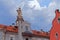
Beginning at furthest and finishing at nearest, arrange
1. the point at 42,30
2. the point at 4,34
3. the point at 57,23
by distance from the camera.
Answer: the point at 42,30 → the point at 4,34 → the point at 57,23

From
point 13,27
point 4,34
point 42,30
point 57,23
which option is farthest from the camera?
point 42,30

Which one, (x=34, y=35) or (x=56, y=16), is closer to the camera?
(x=56, y=16)

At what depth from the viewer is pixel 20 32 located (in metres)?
53.5

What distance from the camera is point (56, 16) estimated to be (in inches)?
1726

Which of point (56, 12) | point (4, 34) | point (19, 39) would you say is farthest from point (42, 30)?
point (56, 12)

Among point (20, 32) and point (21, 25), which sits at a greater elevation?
point (21, 25)

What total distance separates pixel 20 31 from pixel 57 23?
14.2 m

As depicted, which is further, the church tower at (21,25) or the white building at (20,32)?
the church tower at (21,25)

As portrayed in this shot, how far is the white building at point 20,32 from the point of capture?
171 ft

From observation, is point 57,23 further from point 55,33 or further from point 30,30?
point 30,30

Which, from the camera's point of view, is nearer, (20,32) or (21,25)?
(20,32)

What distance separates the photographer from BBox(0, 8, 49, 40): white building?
5224cm

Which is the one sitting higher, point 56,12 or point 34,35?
point 56,12

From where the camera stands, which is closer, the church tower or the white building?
the white building
